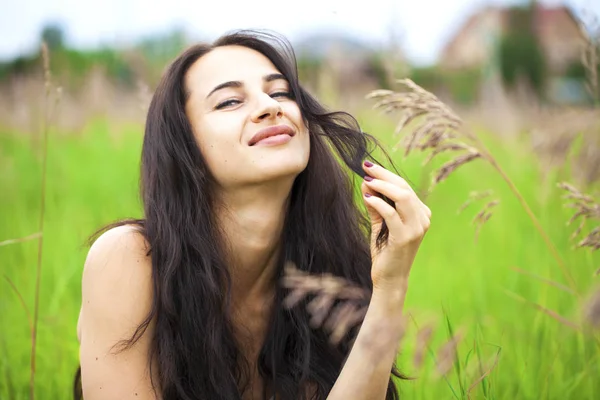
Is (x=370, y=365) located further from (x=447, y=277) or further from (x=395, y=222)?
(x=447, y=277)

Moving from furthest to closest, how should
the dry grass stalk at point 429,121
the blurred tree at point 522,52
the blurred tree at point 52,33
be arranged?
the blurred tree at point 522,52 → the blurred tree at point 52,33 → the dry grass stalk at point 429,121

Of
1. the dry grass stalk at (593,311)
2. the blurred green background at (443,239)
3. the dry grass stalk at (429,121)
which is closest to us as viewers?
the dry grass stalk at (593,311)

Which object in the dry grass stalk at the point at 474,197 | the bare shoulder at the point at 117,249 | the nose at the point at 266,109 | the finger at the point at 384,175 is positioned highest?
the nose at the point at 266,109

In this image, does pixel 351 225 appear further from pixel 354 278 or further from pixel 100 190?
pixel 100 190

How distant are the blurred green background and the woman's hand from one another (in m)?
0.15

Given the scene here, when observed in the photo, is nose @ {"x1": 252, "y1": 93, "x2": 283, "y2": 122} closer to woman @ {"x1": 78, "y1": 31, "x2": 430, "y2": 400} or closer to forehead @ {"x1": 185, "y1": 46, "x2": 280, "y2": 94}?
woman @ {"x1": 78, "y1": 31, "x2": 430, "y2": 400}

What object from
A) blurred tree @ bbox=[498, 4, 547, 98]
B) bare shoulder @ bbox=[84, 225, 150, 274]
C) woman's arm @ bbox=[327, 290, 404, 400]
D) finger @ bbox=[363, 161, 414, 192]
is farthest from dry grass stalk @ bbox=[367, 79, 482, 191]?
blurred tree @ bbox=[498, 4, 547, 98]

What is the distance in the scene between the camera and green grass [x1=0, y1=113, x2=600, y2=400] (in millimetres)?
2281

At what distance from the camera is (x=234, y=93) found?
1.94 m

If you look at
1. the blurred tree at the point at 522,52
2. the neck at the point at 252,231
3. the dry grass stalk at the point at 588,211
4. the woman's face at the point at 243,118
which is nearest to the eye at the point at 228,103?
the woman's face at the point at 243,118

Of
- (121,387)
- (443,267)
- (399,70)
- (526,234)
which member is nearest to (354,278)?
(121,387)

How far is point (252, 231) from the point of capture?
2006 mm

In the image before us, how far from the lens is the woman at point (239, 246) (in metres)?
1.79

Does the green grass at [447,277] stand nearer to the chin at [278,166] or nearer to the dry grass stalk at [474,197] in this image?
the dry grass stalk at [474,197]
